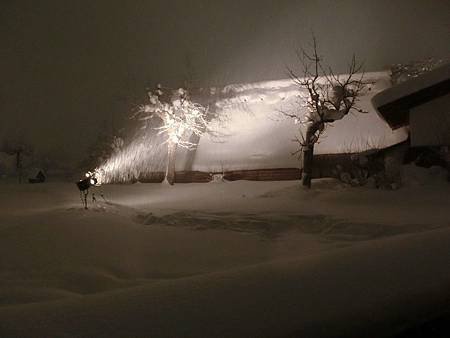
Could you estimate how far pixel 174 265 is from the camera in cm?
546

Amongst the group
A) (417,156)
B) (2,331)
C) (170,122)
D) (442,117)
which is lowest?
(2,331)

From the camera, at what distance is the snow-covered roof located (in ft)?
33.2

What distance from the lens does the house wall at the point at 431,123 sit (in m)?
11.1

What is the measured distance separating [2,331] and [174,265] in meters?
3.44

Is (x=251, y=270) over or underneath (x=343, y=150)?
underneath

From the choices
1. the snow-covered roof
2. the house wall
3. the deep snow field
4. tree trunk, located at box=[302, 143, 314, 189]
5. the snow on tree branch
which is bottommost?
the deep snow field

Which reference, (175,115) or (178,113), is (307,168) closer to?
(175,115)

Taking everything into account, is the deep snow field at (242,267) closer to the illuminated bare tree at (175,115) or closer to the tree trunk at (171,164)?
the tree trunk at (171,164)

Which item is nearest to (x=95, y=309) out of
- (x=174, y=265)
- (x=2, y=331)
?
(x=2, y=331)

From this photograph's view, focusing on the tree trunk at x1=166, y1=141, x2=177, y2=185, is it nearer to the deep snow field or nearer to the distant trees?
the deep snow field

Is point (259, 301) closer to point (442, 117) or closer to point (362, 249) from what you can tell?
point (362, 249)

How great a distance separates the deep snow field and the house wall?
40.3 inches

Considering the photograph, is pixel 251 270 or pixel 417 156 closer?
pixel 251 270

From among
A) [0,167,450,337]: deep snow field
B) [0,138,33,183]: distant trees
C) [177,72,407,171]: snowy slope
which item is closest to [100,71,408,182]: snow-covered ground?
[177,72,407,171]: snowy slope
